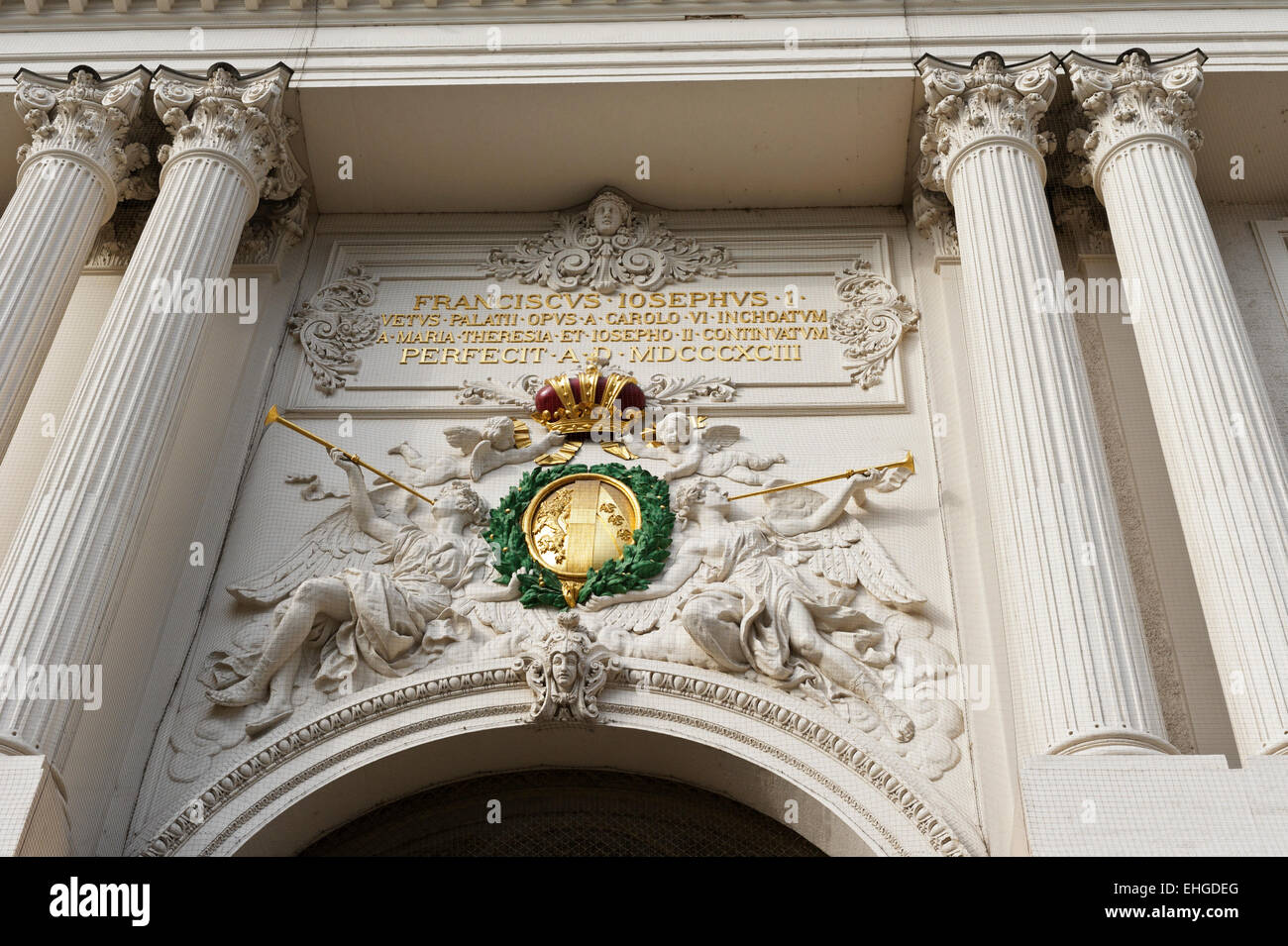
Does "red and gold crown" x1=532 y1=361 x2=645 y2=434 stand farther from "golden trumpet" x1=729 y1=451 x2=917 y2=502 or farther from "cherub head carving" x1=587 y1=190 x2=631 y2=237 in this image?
"cherub head carving" x1=587 y1=190 x2=631 y2=237

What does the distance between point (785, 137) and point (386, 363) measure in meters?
3.99

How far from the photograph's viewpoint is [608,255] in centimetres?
1263

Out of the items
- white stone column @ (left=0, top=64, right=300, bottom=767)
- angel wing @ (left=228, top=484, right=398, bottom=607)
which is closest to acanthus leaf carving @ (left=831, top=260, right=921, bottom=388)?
angel wing @ (left=228, top=484, right=398, bottom=607)

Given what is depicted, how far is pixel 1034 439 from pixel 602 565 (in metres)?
3.17

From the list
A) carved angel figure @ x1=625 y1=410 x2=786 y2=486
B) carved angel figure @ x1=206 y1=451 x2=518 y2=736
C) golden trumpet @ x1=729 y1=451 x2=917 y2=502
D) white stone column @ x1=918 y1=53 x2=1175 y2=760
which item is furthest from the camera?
carved angel figure @ x1=625 y1=410 x2=786 y2=486

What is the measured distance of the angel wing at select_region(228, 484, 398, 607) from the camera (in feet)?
33.6

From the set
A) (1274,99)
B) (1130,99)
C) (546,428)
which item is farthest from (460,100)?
(1274,99)

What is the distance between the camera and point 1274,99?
11664 mm

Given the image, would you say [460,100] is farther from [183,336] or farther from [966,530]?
[966,530]

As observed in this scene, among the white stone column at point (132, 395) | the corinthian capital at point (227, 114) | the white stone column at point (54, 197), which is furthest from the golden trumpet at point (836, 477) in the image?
the white stone column at point (54, 197)

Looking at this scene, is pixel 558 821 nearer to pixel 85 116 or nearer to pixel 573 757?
pixel 573 757

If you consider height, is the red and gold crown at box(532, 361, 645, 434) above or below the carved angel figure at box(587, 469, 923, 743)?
above
